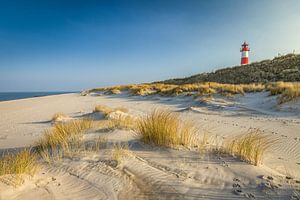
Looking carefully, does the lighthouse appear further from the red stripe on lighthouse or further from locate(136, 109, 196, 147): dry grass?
locate(136, 109, 196, 147): dry grass

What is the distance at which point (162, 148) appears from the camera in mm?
4273

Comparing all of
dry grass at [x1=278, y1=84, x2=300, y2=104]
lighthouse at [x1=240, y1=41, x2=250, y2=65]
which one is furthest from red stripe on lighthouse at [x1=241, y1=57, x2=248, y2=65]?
dry grass at [x1=278, y1=84, x2=300, y2=104]

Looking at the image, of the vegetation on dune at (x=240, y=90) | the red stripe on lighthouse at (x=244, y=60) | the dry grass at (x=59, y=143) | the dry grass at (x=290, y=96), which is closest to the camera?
the dry grass at (x=59, y=143)

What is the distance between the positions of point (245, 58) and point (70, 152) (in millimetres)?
39636

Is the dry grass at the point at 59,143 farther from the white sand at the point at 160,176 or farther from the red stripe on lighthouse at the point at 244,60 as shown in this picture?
the red stripe on lighthouse at the point at 244,60

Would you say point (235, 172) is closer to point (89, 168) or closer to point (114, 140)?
point (89, 168)

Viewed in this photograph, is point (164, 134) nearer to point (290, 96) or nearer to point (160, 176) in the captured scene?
point (160, 176)

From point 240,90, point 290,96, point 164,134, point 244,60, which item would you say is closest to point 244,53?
point 244,60

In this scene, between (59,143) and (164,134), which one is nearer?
(164,134)

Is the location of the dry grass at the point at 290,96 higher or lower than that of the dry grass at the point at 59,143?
higher

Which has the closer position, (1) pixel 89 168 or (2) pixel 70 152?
(1) pixel 89 168

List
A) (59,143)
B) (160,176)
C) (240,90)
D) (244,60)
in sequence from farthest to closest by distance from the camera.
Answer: (244,60), (240,90), (59,143), (160,176)

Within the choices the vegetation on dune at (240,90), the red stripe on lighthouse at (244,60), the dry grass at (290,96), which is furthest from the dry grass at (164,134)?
the red stripe on lighthouse at (244,60)

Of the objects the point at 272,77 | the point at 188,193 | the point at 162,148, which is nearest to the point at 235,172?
A: the point at 188,193
